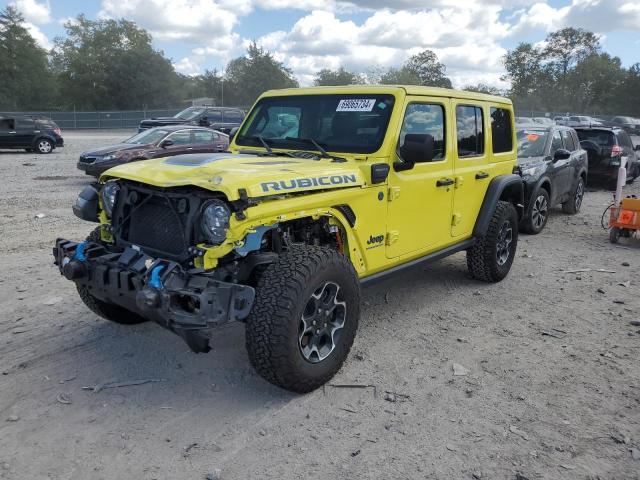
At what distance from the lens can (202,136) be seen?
45.4 ft

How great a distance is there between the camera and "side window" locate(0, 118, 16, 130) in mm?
19922

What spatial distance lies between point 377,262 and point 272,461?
1.82m

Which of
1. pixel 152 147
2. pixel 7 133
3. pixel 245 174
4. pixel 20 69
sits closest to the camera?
pixel 245 174

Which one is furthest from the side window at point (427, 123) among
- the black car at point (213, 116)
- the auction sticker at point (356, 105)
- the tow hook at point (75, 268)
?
the black car at point (213, 116)

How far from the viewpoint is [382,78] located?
274ft

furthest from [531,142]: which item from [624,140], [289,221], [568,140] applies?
[289,221]

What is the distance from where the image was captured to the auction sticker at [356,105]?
14.5ft

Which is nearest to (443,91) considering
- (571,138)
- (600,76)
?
(571,138)

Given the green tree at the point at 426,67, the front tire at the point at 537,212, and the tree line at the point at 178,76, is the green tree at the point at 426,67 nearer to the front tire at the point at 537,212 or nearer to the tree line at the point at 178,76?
the tree line at the point at 178,76

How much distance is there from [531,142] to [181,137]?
8.12 metres

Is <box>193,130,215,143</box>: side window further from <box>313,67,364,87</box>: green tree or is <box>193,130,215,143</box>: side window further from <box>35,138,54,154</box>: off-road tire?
<box>313,67,364,87</box>: green tree

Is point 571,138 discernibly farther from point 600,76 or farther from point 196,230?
point 600,76

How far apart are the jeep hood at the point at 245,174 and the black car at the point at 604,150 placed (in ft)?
34.9

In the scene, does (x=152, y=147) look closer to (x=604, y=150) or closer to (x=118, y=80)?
(x=604, y=150)
